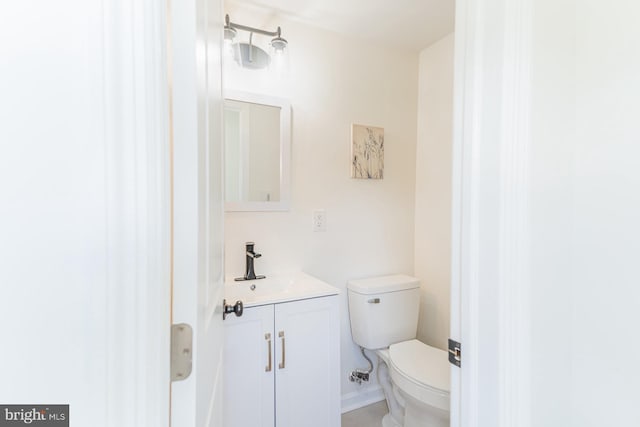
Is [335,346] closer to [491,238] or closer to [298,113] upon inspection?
[491,238]

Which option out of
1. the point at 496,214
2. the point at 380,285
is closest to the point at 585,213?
A: the point at 496,214

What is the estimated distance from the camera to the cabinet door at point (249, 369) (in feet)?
4.02

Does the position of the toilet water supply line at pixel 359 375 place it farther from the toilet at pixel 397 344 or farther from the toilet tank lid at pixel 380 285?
the toilet tank lid at pixel 380 285

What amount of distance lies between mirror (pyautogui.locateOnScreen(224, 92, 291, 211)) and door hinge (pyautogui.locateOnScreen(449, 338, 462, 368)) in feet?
3.86

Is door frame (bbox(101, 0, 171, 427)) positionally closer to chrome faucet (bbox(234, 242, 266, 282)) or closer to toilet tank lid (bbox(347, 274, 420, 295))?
chrome faucet (bbox(234, 242, 266, 282))

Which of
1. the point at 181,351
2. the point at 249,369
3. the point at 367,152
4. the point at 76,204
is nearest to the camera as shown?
the point at 76,204

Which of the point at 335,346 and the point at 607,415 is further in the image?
the point at 335,346

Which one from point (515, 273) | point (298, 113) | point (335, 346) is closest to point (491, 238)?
point (515, 273)

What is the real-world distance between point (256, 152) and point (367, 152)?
76 cm

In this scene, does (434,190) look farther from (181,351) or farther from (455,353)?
(181,351)

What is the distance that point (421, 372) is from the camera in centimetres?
142

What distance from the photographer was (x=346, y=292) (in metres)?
1.91

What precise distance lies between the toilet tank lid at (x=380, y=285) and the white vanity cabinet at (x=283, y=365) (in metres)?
0.35

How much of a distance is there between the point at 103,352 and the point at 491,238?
0.77 meters
